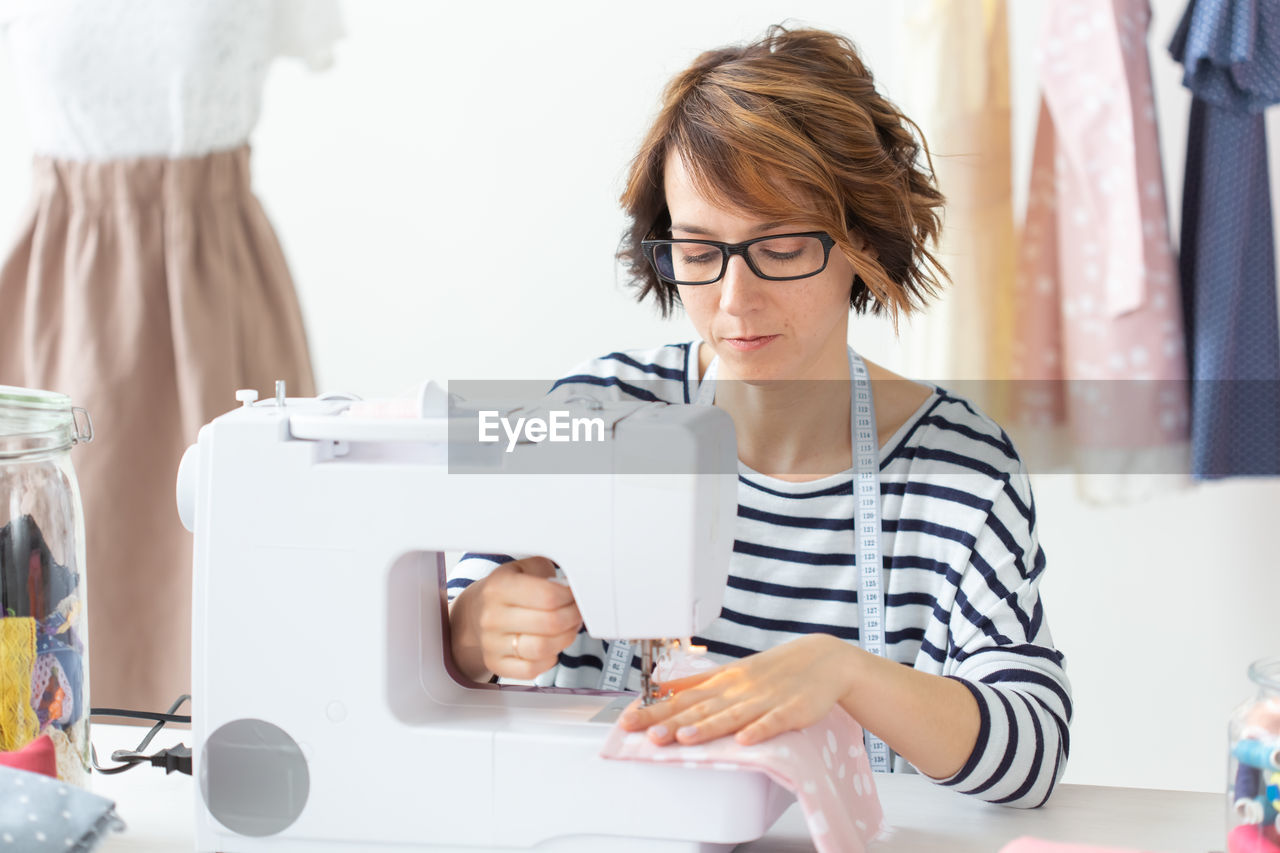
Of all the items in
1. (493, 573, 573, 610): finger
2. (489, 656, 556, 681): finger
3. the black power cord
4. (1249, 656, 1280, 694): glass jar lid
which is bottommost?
the black power cord

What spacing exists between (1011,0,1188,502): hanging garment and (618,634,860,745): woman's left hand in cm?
115

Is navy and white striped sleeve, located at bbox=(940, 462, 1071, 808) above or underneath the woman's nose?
underneath

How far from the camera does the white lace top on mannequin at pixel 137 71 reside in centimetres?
187

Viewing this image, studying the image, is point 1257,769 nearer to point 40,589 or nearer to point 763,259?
point 763,259

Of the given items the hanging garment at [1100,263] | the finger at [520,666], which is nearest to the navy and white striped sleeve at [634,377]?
the finger at [520,666]

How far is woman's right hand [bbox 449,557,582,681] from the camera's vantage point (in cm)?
100

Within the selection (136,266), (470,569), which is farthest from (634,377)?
(136,266)

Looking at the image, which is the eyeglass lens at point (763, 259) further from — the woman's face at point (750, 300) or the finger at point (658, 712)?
the finger at point (658, 712)

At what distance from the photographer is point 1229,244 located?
188 centimetres

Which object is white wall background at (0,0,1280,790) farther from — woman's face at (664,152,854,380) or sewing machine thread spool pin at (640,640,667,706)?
sewing machine thread spool pin at (640,640,667,706)

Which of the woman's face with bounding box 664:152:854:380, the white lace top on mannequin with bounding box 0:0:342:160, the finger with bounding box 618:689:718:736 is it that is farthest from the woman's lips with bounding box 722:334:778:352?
the white lace top on mannequin with bounding box 0:0:342:160

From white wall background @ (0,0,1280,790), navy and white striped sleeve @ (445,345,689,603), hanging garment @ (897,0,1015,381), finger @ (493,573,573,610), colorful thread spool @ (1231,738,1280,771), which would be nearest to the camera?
colorful thread spool @ (1231,738,1280,771)

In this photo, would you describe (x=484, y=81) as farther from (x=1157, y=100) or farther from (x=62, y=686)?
(x=62, y=686)

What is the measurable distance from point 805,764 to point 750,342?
0.52 m
